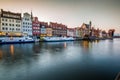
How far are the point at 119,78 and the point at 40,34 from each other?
25654 millimetres

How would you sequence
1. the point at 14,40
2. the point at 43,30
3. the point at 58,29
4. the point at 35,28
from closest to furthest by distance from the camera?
the point at 14,40, the point at 35,28, the point at 43,30, the point at 58,29

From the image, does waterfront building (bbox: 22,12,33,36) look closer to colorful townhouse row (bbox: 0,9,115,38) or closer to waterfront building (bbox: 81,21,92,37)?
colorful townhouse row (bbox: 0,9,115,38)

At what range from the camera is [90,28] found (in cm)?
4706

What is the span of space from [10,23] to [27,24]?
3222 mm

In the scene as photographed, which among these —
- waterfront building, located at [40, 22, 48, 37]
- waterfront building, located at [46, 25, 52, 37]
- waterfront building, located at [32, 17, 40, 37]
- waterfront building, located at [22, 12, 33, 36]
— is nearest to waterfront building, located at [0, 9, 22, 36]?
waterfront building, located at [22, 12, 33, 36]

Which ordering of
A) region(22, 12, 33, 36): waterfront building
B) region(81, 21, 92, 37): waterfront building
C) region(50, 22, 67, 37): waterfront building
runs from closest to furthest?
region(22, 12, 33, 36): waterfront building → region(50, 22, 67, 37): waterfront building → region(81, 21, 92, 37): waterfront building

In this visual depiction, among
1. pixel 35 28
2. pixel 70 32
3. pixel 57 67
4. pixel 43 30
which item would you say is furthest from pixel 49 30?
pixel 57 67

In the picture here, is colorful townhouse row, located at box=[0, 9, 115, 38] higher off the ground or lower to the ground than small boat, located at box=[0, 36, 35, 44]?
higher

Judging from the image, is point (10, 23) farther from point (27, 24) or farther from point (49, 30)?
point (49, 30)

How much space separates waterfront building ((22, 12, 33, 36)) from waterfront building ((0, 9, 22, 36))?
788mm

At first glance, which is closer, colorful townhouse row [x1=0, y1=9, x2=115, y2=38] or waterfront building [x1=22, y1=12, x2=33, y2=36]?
colorful townhouse row [x1=0, y1=9, x2=115, y2=38]

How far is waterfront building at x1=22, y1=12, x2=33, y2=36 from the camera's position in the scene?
24.6m

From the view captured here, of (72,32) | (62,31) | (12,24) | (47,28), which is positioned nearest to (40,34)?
(47,28)

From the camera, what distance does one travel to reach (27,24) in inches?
989
